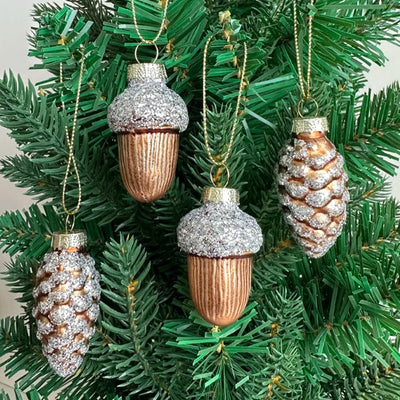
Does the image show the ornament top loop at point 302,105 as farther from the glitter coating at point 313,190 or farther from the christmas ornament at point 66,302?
the christmas ornament at point 66,302

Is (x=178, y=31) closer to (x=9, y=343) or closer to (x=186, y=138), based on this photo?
(x=186, y=138)

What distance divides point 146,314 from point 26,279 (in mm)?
119

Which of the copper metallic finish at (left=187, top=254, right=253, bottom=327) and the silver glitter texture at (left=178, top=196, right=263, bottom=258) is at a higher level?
the silver glitter texture at (left=178, top=196, right=263, bottom=258)

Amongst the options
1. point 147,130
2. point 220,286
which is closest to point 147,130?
point 147,130

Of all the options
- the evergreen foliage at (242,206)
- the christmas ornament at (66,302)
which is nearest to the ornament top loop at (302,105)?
the evergreen foliage at (242,206)

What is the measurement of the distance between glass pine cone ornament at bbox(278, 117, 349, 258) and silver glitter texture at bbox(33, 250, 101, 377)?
0.13m

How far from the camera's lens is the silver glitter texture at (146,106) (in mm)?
303

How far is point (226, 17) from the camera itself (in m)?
0.31

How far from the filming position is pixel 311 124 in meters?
0.31

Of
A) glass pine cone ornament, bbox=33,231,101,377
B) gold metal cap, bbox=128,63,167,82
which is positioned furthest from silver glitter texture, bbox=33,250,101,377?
gold metal cap, bbox=128,63,167,82

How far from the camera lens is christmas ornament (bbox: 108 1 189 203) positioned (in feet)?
1.00

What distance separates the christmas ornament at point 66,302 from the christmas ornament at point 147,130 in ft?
0.14

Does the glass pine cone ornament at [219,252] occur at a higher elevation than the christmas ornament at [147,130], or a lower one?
lower

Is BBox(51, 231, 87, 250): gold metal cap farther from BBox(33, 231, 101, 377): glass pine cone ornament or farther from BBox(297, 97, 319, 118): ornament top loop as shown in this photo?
BBox(297, 97, 319, 118): ornament top loop
